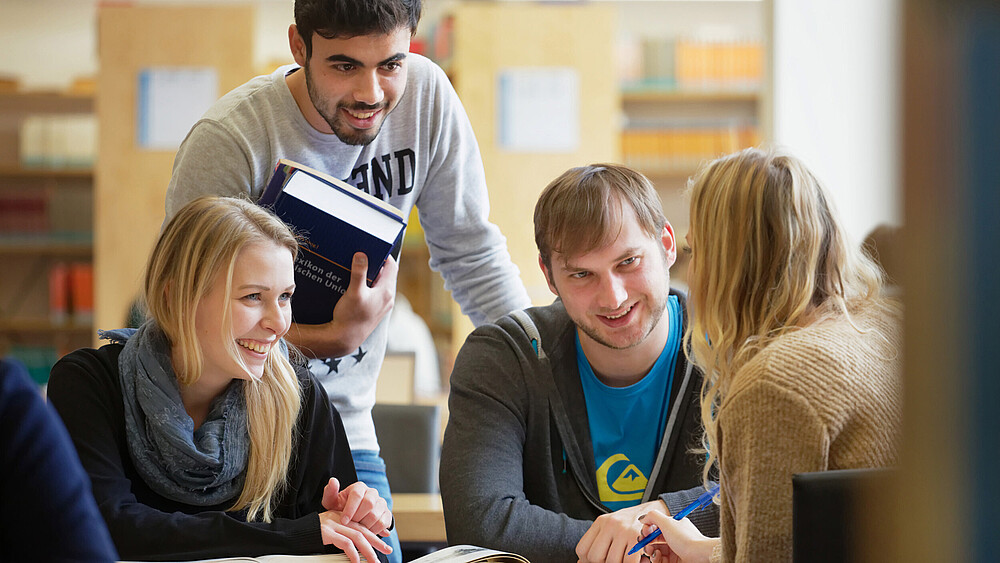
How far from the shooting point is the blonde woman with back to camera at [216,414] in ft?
4.10

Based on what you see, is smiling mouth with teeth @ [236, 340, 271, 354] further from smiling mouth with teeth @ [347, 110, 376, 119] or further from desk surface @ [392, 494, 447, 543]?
desk surface @ [392, 494, 447, 543]

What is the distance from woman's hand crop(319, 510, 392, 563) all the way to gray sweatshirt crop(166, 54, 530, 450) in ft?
1.23

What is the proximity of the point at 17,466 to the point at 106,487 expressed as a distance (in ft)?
1.41

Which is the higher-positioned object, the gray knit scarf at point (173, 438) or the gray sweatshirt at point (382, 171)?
the gray sweatshirt at point (382, 171)

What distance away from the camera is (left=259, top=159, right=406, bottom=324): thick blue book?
4.68 feet

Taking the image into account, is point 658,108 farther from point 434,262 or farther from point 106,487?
point 106,487

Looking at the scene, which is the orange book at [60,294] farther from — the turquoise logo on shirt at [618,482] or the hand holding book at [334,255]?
the turquoise logo on shirt at [618,482]

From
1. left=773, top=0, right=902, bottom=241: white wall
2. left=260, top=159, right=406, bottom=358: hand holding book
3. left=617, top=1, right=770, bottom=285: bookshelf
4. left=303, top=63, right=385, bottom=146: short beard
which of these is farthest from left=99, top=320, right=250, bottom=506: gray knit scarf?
left=617, top=1, right=770, bottom=285: bookshelf

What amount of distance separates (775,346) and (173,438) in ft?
2.62

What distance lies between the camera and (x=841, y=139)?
405 centimetres

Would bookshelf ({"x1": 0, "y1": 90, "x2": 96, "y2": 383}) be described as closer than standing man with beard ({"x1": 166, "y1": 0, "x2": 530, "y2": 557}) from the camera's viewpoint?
No

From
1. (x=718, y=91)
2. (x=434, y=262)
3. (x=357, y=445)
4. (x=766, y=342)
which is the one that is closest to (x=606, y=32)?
(x=718, y=91)

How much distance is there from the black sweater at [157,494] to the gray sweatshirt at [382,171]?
231 millimetres

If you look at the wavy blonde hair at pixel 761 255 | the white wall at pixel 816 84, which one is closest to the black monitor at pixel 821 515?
the wavy blonde hair at pixel 761 255
